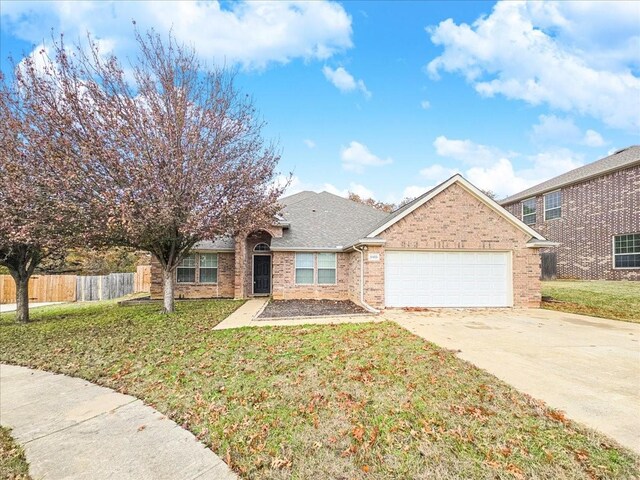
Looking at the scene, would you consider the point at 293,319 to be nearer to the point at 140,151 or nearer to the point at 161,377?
the point at 161,377

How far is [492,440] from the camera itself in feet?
10.6

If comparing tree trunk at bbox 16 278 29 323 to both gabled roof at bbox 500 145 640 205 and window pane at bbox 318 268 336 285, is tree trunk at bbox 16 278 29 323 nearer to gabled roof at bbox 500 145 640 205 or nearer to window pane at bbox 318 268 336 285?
window pane at bbox 318 268 336 285

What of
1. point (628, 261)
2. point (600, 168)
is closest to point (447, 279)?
point (628, 261)

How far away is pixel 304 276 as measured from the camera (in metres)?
15.8

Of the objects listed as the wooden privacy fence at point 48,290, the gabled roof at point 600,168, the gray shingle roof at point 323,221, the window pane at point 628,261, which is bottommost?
the wooden privacy fence at point 48,290

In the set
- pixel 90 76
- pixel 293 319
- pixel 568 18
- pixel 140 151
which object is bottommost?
pixel 293 319

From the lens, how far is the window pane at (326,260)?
15.8 m

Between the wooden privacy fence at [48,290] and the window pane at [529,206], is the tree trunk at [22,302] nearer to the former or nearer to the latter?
the wooden privacy fence at [48,290]

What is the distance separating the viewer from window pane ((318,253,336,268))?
51.9ft

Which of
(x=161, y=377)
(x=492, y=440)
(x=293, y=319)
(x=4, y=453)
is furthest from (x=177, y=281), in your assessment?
(x=492, y=440)

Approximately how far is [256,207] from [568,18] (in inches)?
480

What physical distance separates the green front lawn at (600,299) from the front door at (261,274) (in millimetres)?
12337

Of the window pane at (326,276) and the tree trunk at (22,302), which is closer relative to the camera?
the tree trunk at (22,302)

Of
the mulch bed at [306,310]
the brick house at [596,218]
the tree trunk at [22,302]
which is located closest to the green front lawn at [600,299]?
the brick house at [596,218]
